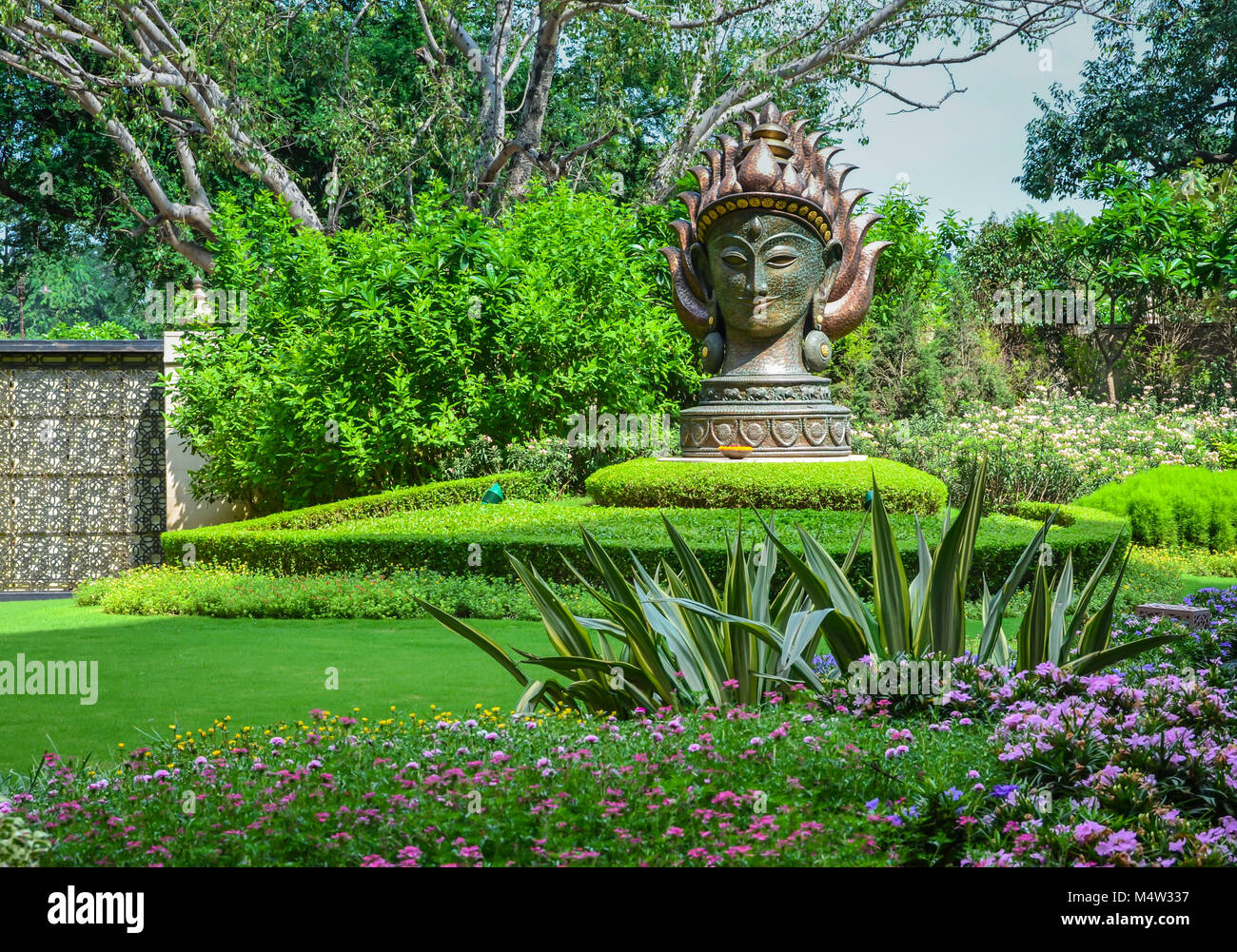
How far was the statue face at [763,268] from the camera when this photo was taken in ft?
37.2

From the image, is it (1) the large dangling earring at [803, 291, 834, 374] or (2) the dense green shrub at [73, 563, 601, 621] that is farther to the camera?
(1) the large dangling earring at [803, 291, 834, 374]

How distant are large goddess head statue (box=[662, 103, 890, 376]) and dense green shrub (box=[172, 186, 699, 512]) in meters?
1.18

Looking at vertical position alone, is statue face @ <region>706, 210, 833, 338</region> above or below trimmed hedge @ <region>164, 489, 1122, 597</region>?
above

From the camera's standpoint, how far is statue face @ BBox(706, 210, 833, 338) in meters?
11.3

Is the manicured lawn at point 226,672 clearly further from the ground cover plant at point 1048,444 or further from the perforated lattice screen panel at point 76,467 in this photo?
the ground cover plant at point 1048,444

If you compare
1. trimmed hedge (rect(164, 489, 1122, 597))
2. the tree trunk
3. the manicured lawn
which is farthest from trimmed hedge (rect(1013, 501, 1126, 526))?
the tree trunk

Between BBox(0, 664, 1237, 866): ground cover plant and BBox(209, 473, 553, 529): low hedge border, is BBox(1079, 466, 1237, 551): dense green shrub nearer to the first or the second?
BBox(209, 473, 553, 529): low hedge border

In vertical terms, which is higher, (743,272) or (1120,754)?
(743,272)

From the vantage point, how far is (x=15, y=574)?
1209 cm

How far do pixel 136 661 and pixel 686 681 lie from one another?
405 cm

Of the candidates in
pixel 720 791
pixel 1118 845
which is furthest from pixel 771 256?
pixel 1118 845
